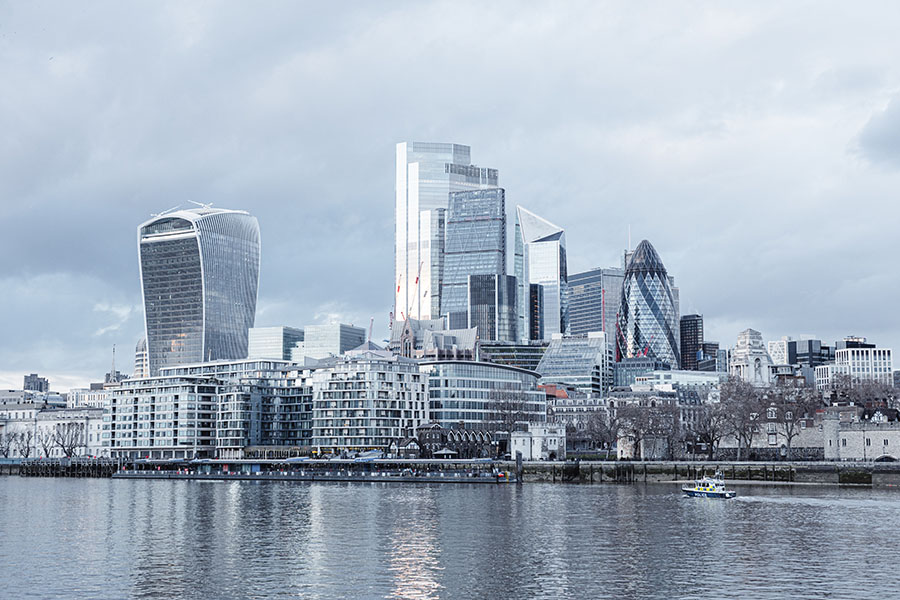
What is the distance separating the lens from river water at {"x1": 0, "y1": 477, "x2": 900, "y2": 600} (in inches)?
2339

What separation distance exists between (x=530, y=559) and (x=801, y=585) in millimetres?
17813

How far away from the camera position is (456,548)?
7588 cm

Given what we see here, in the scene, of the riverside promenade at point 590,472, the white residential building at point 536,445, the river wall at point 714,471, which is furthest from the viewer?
the white residential building at point 536,445

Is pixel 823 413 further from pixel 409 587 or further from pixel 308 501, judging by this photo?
pixel 409 587

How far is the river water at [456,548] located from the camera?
59.4m

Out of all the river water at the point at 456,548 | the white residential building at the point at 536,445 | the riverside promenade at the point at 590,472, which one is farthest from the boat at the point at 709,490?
the white residential building at the point at 536,445

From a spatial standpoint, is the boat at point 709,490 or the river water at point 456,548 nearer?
the river water at point 456,548

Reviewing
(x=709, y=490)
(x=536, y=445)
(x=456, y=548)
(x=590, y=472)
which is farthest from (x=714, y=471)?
(x=456, y=548)

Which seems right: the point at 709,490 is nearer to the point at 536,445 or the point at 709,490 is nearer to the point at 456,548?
the point at 536,445

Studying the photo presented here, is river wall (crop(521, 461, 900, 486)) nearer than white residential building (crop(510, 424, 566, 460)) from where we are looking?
Yes

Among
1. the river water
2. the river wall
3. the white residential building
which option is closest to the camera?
the river water

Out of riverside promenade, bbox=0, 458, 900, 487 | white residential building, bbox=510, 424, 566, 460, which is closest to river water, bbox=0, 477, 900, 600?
riverside promenade, bbox=0, 458, 900, 487

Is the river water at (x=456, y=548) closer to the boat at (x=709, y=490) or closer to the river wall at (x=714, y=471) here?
the boat at (x=709, y=490)

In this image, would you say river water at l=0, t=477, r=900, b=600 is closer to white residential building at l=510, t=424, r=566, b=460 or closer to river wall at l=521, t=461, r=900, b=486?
river wall at l=521, t=461, r=900, b=486
